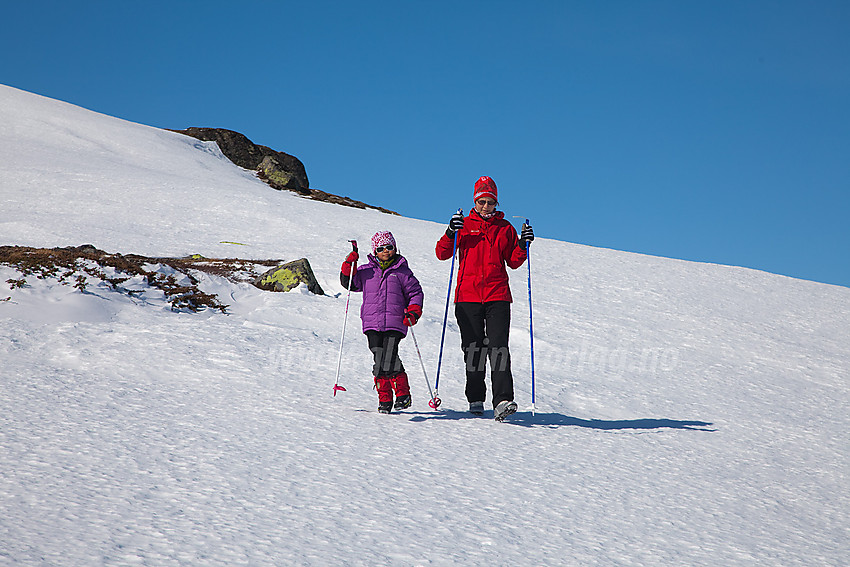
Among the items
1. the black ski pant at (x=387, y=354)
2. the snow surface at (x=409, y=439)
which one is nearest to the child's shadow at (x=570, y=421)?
the snow surface at (x=409, y=439)

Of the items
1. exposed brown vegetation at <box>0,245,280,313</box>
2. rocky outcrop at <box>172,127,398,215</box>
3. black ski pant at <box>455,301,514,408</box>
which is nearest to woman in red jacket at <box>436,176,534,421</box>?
black ski pant at <box>455,301,514,408</box>

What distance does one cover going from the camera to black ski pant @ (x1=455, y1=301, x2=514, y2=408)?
5543mm

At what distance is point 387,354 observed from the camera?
5617 mm

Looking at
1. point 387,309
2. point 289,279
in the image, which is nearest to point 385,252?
point 387,309

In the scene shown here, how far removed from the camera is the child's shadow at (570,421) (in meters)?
5.69

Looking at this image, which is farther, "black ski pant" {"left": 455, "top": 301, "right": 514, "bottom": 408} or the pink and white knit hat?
the pink and white knit hat

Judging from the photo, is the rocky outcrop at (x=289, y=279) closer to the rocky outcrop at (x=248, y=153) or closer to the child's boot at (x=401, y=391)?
the child's boot at (x=401, y=391)

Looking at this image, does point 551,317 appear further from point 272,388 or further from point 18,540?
point 18,540

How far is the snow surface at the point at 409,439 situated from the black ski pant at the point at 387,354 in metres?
0.38

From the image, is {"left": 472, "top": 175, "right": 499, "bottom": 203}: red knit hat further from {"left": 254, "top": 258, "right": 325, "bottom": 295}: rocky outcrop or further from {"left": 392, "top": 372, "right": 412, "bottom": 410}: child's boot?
{"left": 254, "top": 258, "right": 325, "bottom": 295}: rocky outcrop

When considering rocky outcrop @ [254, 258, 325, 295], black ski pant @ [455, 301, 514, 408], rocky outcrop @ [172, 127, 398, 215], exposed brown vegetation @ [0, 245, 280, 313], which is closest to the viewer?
black ski pant @ [455, 301, 514, 408]

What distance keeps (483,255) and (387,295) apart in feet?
3.00

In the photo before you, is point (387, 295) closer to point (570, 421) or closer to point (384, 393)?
point (384, 393)

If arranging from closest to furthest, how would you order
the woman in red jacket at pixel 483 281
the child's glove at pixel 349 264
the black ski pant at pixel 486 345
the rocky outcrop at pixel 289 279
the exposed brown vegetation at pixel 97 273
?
the black ski pant at pixel 486 345, the woman in red jacket at pixel 483 281, the child's glove at pixel 349 264, the exposed brown vegetation at pixel 97 273, the rocky outcrop at pixel 289 279
